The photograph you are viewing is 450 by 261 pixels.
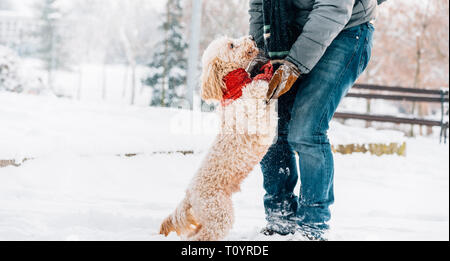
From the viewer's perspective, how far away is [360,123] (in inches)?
770

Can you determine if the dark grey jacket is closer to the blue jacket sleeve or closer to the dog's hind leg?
the blue jacket sleeve

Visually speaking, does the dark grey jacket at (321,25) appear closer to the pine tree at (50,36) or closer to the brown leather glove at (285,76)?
the brown leather glove at (285,76)

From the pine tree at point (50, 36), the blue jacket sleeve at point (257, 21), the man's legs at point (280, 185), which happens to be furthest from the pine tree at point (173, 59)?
the pine tree at point (50, 36)

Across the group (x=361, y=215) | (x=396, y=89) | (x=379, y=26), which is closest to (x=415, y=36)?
(x=379, y=26)

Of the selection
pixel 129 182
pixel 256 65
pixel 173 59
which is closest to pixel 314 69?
pixel 256 65

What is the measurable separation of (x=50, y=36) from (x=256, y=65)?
1169 inches

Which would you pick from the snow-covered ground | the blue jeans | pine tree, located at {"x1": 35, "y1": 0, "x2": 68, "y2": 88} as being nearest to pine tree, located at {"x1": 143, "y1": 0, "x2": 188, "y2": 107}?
the snow-covered ground

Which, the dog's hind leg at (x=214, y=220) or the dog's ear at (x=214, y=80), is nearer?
the dog's hind leg at (x=214, y=220)

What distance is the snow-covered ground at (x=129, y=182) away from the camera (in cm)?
229

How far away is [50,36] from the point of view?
27656mm

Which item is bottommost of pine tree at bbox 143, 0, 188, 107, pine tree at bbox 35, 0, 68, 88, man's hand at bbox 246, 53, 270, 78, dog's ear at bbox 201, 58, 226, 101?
dog's ear at bbox 201, 58, 226, 101

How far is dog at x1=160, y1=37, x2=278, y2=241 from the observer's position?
1.77 metres

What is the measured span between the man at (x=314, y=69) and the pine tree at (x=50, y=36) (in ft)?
84.7
